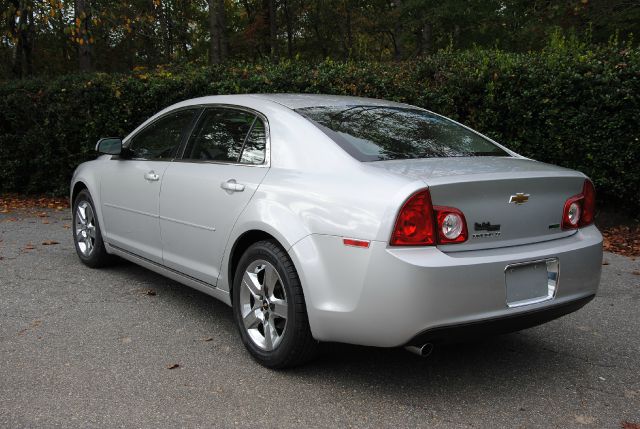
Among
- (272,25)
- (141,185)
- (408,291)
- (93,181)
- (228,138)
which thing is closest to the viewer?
(408,291)

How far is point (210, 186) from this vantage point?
404cm

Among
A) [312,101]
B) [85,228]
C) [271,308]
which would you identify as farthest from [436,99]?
[271,308]

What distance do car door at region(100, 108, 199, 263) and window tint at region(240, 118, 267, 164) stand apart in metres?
0.81

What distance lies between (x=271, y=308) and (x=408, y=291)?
0.98 meters

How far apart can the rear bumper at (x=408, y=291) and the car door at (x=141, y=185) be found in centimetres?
178

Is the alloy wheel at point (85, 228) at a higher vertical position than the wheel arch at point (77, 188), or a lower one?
lower

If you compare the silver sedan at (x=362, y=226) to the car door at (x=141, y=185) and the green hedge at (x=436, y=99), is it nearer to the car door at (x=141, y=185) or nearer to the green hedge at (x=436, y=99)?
the car door at (x=141, y=185)

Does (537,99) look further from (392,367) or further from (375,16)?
(375,16)

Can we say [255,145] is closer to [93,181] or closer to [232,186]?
[232,186]

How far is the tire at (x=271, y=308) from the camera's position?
3.33 m

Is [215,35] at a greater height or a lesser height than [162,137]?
greater

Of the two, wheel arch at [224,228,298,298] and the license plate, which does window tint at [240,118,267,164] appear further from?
the license plate

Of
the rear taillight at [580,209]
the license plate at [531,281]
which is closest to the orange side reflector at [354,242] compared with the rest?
the license plate at [531,281]

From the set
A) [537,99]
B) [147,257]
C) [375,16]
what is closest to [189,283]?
[147,257]
